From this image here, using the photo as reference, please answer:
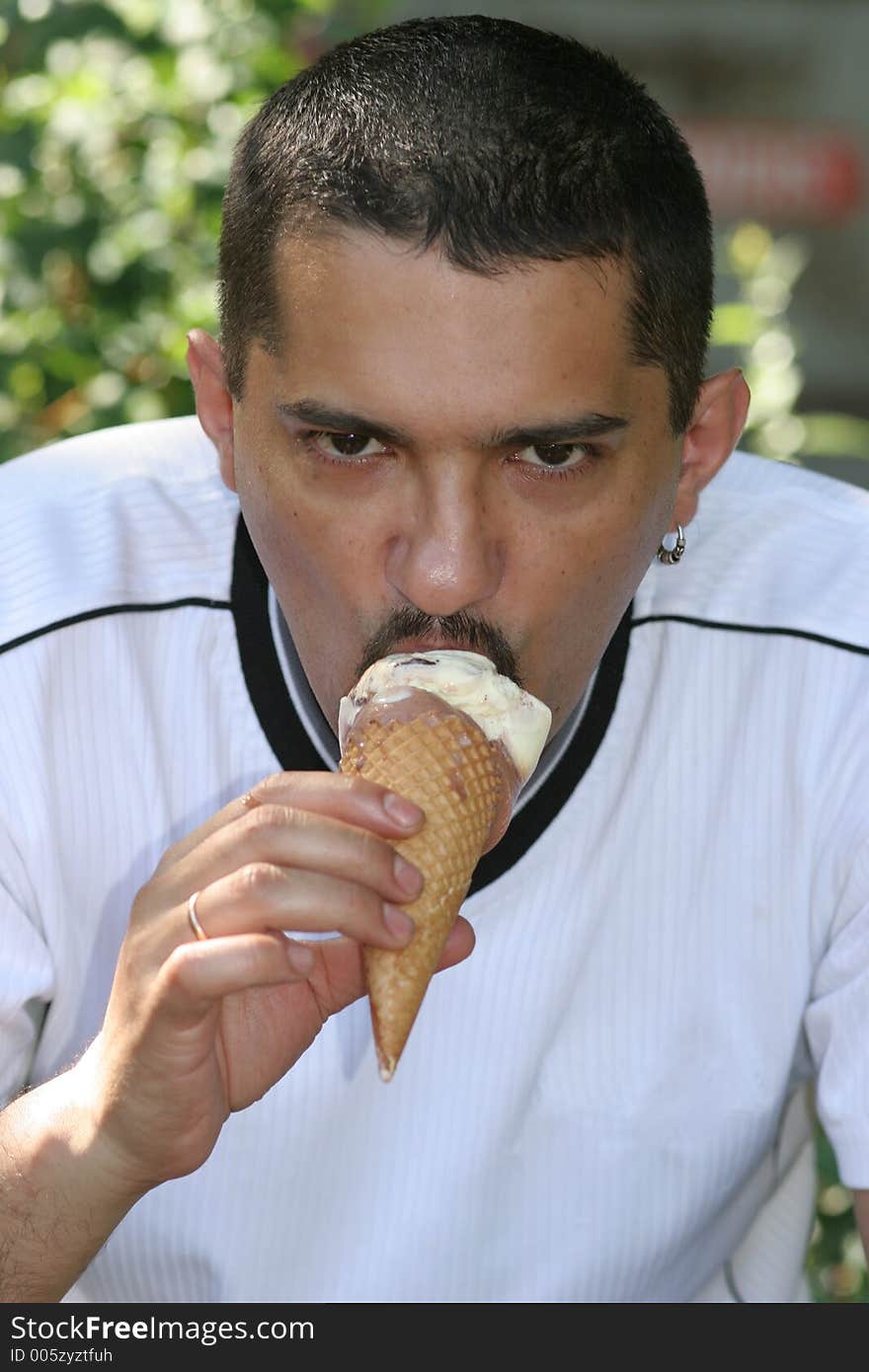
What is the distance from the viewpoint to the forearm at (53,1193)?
1.88 m

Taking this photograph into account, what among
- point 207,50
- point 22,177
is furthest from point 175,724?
point 207,50

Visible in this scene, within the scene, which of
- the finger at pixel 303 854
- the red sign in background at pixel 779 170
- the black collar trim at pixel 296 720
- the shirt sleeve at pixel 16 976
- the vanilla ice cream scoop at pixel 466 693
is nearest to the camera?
the finger at pixel 303 854

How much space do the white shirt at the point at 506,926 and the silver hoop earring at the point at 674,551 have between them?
0.37 ft

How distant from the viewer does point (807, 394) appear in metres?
7.70

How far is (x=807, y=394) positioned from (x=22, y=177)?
5213mm

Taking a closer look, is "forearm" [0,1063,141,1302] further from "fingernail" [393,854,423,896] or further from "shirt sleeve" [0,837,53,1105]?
"fingernail" [393,854,423,896]

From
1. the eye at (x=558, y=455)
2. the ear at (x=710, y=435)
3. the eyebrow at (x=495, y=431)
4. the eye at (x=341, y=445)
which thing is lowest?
the ear at (x=710, y=435)

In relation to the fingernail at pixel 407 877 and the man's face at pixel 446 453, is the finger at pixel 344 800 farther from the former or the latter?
the man's face at pixel 446 453

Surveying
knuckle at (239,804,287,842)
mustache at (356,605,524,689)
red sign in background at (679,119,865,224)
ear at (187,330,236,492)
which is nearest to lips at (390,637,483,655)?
mustache at (356,605,524,689)

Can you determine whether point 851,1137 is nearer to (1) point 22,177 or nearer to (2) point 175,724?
(2) point 175,724

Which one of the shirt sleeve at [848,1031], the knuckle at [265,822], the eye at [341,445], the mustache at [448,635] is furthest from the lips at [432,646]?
the shirt sleeve at [848,1031]

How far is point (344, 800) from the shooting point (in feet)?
5.40

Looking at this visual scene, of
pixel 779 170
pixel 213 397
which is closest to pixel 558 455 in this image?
pixel 213 397

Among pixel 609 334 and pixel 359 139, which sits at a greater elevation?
pixel 359 139
